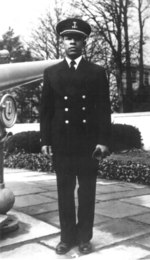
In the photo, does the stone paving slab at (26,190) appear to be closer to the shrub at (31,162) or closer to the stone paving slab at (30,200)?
the stone paving slab at (30,200)

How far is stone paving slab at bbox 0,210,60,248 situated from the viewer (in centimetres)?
375

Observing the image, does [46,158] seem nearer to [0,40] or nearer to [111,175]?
[111,175]

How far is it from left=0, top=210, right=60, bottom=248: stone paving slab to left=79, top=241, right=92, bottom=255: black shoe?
60cm

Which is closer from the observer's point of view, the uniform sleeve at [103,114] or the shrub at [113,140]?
the uniform sleeve at [103,114]

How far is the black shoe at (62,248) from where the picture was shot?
134 inches

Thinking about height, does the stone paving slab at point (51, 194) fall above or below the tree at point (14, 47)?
below

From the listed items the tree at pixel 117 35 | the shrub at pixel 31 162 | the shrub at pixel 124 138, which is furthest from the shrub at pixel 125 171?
the tree at pixel 117 35

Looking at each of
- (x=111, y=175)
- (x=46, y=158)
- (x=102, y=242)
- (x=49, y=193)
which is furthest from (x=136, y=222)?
(x=46, y=158)

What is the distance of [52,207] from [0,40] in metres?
32.8

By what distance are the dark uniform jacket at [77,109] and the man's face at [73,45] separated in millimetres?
108

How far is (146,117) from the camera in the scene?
1402cm

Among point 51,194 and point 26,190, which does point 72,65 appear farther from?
point 26,190

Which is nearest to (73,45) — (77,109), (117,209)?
(77,109)

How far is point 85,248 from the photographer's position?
3412 millimetres
